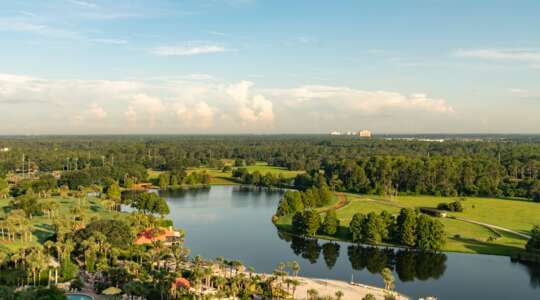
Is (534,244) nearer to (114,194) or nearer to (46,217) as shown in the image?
(46,217)

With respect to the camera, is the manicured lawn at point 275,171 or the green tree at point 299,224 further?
the manicured lawn at point 275,171

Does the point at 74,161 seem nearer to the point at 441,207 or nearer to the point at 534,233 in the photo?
the point at 441,207

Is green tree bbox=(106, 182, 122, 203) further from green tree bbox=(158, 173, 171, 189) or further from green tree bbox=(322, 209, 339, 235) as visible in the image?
green tree bbox=(322, 209, 339, 235)

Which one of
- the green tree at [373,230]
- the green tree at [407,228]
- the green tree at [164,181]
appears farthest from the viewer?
the green tree at [164,181]

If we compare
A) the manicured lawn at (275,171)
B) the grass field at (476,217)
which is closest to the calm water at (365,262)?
the grass field at (476,217)

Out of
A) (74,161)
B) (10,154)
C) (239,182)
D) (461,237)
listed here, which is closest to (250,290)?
(461,237)

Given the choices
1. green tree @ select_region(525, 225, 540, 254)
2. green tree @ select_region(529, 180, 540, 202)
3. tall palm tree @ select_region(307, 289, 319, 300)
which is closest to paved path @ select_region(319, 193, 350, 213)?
green tree @ select_region(525, 225, 540, 254)

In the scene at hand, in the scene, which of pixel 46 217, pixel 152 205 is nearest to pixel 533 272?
pixel 152 205

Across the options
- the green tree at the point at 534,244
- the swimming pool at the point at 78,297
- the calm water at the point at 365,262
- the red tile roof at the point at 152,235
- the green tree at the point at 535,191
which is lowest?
the calm water at the point at 365,262

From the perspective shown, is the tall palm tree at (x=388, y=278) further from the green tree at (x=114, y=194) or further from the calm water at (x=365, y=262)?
the green tree at (x=114, y=194)
